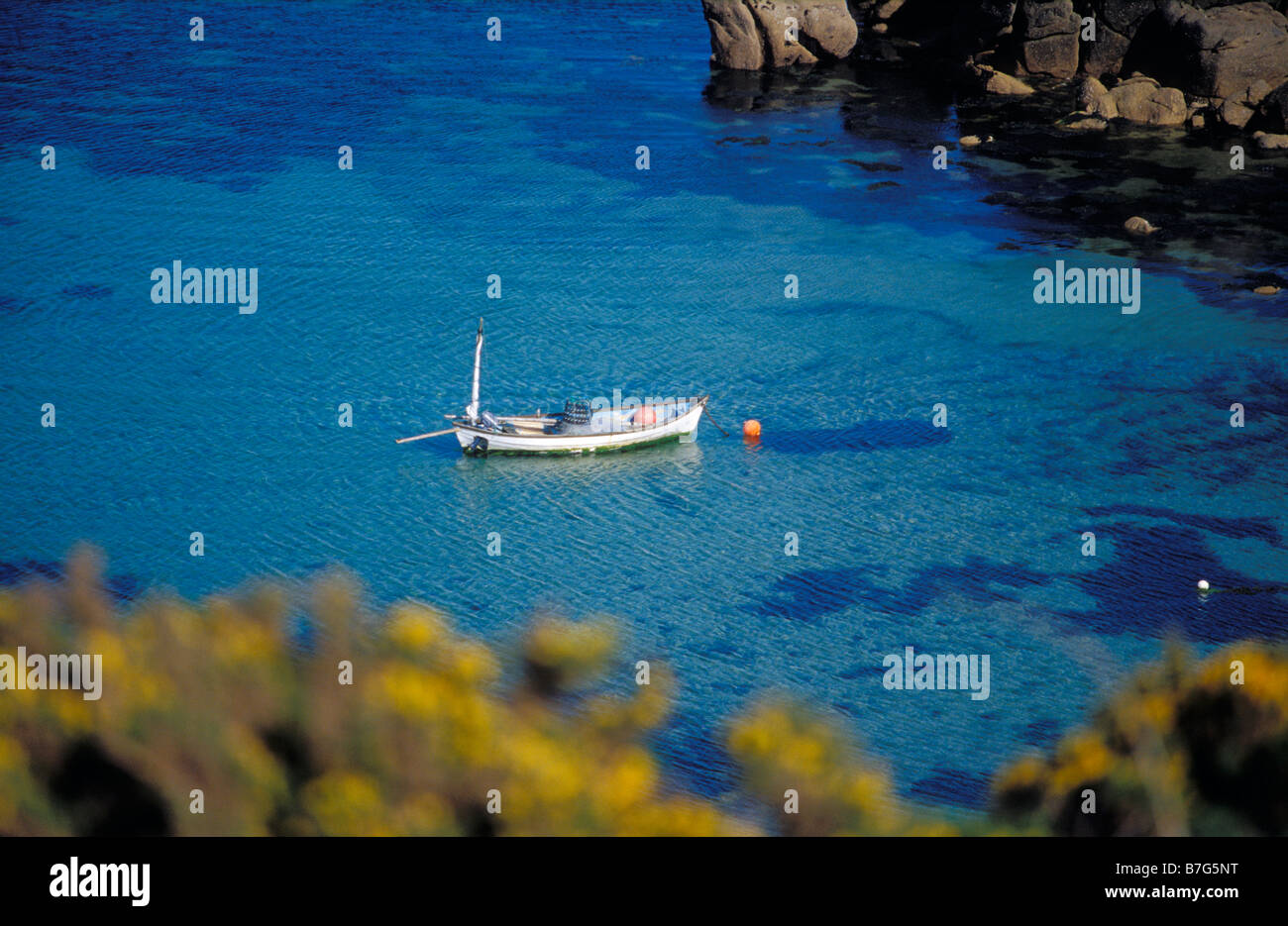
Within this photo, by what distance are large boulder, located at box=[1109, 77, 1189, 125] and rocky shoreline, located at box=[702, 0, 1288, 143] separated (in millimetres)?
50

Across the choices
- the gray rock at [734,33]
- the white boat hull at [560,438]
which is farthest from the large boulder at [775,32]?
the white boat hull at [560,438]

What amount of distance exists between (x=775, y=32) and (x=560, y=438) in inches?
1823

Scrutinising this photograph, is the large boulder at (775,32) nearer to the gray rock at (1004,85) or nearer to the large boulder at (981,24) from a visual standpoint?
the large boulder at (981,24)

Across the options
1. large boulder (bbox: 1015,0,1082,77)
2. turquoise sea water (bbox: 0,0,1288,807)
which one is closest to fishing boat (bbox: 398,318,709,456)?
turquoise sea water (bbox: 0,0,1288,807)

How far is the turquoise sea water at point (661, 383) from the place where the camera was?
32.4 m

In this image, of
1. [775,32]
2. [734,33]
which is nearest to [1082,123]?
[775,32]

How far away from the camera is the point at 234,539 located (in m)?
35.8

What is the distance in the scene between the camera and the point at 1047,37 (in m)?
70.2

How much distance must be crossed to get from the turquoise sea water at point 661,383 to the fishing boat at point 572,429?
0.56 meters

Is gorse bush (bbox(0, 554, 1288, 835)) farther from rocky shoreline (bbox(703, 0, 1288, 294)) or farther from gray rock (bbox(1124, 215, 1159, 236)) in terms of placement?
gray rock (bbox(1124, 215, 1159, 236))

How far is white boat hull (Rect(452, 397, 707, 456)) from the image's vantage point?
3878 centimetres

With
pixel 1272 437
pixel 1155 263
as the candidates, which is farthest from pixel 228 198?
pixel 1272 437

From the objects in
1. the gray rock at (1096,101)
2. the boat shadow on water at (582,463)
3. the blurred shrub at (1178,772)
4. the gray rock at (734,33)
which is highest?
the gray rock at (734,33)

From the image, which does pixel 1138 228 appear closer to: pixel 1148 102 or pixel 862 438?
pixel 1148 102
